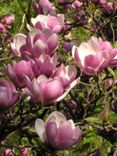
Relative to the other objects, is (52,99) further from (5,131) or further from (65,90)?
(5,131)

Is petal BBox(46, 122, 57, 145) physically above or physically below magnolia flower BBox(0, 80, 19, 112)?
below

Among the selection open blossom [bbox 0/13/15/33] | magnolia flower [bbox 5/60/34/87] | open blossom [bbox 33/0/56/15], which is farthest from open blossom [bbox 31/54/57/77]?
open blossom [bbox 0/13/15/33]

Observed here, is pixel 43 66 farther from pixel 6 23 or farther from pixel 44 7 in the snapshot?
pixel 6 23

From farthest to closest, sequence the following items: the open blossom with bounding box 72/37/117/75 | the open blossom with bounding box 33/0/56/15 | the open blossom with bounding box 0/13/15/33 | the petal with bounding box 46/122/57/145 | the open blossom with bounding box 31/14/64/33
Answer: the open blossom with bounding box 0/13/15/33
the open blossom with bounding box 33/0/56/15
the open blossom with bounding box 31/14/64/33
the open blossom with bounding box 72/37/117/75
the petal with bounding box 46/122/57/145

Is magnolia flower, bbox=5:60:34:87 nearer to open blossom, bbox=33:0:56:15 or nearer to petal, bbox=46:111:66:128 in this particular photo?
petal, bbox=46:111:66:128

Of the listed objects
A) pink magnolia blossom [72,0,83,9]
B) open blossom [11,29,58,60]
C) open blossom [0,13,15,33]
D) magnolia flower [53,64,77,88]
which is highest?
open blossom [11,29,58,60]

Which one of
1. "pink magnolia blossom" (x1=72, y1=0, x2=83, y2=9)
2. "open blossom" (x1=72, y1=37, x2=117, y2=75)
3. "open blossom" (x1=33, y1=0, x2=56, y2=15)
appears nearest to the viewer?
"open blossom" (x1=72, y1=37, x2=117, y2=75)
